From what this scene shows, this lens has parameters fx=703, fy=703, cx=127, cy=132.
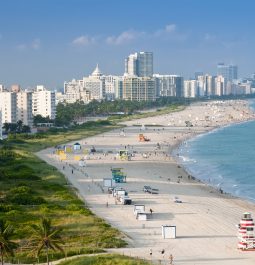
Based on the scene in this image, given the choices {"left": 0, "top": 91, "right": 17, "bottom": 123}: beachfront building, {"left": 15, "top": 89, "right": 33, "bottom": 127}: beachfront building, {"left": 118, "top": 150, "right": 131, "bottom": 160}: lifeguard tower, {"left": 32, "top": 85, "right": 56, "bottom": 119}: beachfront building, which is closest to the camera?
{"left": 118, "top": 150, "right": 131, "bottom": 160}: lifeguard tower

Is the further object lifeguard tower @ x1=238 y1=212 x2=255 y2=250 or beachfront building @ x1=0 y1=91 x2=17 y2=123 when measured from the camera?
beachfront building @ x1=0 y1=91 x2=17 y2=123

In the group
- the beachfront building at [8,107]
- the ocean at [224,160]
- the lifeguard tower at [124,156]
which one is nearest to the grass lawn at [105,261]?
the ocean at [224,160]

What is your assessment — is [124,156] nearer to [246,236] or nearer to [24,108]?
[246,236]

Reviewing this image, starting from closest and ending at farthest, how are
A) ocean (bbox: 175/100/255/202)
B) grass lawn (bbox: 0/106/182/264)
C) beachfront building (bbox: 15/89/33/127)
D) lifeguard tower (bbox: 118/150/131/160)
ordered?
grass lawn (bbox: 0/106/182/264) → ocean (bbox: 175/100/255/202) → lifeguard tower (bbox: 118/150/131/160) → beachfront building (bbox: 15/89/33/127)

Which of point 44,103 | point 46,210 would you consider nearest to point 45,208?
point 46,210

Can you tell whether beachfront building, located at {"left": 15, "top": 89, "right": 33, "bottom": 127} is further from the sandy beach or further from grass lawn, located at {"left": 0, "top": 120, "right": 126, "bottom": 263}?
grass lawn, located at {"left": 0, "top": 120, "right": 126, "bottom": 263}

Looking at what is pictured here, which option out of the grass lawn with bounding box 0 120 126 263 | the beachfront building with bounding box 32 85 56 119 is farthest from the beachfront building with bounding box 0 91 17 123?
the grass lawn with bounding box 0 120 126 263
